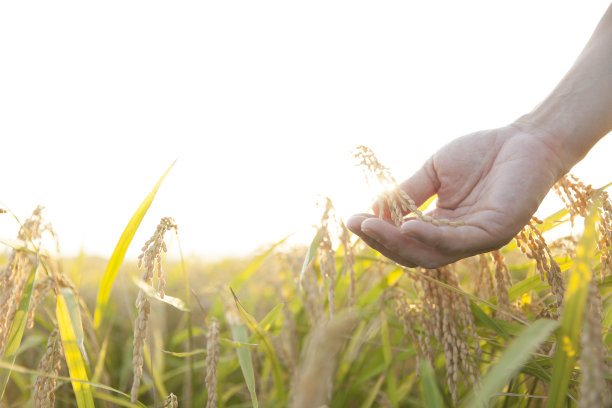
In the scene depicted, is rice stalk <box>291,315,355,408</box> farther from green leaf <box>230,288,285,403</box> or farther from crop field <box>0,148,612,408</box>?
green leaf <box>230,288,285,403</box>

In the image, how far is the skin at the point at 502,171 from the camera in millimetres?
1500

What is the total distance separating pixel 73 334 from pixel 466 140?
1694 mm

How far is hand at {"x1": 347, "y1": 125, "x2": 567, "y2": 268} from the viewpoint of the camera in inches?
58.5

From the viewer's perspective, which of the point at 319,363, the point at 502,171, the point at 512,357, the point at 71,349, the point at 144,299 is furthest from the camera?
the point at 502,171

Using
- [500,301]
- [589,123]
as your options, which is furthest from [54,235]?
[589,123]

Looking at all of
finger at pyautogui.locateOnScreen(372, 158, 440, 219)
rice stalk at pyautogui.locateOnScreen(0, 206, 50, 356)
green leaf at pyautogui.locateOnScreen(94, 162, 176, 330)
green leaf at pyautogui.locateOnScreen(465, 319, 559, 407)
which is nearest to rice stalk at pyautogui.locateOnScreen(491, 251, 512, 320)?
finger at pyautogui.locateOnScreen(372, 158, 440, 219)

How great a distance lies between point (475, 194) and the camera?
6.12 ft

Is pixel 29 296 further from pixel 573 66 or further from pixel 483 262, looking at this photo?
pixel 573 66

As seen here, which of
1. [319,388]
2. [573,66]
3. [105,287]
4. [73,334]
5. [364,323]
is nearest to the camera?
[319,388]

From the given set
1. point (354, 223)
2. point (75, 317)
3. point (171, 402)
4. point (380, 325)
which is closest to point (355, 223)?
point (354, 223)

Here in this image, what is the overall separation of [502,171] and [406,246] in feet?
1.70

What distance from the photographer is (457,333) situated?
4.75ft

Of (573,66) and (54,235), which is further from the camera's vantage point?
(573,66)

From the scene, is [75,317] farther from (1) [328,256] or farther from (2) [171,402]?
(1) [328,256]
